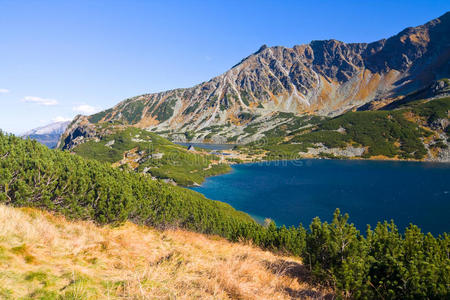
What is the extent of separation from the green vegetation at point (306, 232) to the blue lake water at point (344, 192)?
5444cm

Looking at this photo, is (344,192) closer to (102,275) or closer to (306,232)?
(306,232)

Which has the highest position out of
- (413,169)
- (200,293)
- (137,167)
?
(200,293)

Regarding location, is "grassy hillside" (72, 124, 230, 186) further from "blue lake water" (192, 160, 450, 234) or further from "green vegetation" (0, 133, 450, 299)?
"green vegetation" (0, 133, 450, 299)

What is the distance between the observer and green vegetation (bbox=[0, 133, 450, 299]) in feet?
23.7

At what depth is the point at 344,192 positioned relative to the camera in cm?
9950

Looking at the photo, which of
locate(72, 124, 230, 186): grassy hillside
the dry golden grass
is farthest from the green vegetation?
locate(72, 124, 230, 186): grassy hillside

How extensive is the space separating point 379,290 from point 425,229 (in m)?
73.8

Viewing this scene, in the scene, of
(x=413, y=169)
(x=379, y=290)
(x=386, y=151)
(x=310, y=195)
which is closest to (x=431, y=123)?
(x=386, y=151)

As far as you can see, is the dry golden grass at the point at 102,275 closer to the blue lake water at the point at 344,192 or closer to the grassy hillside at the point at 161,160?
the blue lake water at the point at 344,192

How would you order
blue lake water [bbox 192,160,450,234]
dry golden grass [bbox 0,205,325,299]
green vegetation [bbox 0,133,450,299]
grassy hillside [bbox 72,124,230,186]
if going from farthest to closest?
grassy hillside [bbox 72,124,230,186] < blue lake water [bbox 192,160,450,234] < green vegetation [bbox 0,133,450,299] < dry golden grass [bbox 0,205,325,299]

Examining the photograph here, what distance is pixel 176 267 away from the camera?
7.66 m

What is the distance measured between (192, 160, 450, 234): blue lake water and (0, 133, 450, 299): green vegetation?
54441 mm

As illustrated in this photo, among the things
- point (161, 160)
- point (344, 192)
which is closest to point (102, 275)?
point (344, 192)

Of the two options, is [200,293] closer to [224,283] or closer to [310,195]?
[224,283]
